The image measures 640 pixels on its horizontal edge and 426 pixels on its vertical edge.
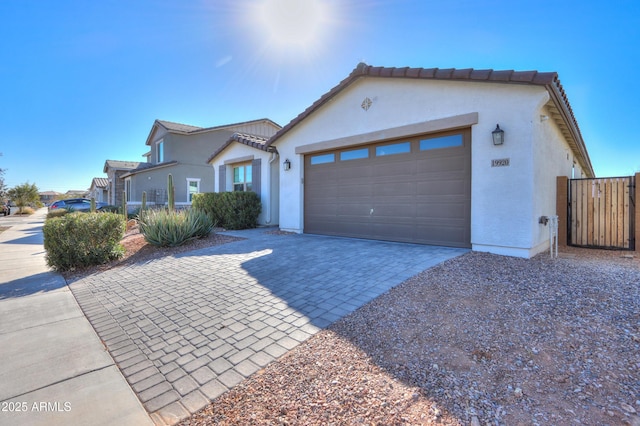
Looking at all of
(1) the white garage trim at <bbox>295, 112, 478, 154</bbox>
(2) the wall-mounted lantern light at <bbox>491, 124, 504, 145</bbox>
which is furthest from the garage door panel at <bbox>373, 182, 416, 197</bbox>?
(2) the wall-mounted lantern light at <bbox>491, 124, 504, 145</bbox>

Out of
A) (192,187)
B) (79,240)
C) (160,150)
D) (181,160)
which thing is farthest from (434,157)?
(160,150)

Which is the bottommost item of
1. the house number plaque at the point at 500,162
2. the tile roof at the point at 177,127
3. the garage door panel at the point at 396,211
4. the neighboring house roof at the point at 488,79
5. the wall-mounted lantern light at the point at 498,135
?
the garage door panel at the point at 396,211

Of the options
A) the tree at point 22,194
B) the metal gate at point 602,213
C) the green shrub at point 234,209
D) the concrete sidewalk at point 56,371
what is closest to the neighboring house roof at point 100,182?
the tree at point 22,194

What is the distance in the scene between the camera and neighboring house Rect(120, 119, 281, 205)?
21375mm

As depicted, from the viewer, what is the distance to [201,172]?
74.4 feet

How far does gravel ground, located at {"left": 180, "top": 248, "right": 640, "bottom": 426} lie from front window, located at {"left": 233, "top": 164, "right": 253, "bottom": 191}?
10883mm

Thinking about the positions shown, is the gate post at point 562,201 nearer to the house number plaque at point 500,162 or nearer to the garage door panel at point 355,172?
the house number plaque at point 500,162

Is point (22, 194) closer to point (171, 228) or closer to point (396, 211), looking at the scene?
point (171, 228)

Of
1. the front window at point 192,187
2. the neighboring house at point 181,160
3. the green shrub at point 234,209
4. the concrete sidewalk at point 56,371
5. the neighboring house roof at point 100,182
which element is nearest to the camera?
the concrete sidewalk at point 56,371

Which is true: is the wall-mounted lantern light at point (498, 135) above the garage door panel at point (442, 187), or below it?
above

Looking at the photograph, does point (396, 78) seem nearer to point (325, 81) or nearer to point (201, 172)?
point (325, 81)

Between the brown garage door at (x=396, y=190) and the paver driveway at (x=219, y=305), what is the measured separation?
72 cm

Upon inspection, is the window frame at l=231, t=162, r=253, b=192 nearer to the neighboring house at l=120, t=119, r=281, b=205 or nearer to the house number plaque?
the neighboring house at l=120, t=119, r=281, b=205

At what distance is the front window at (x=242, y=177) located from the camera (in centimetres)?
1366
